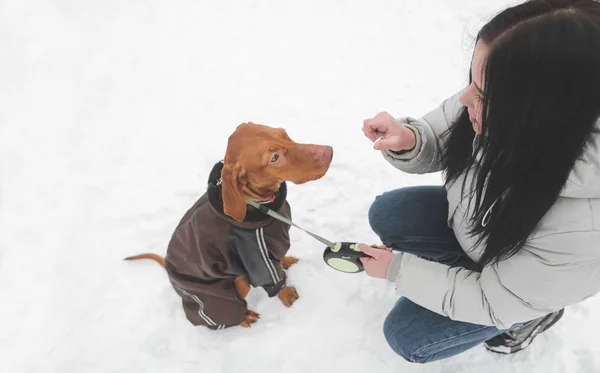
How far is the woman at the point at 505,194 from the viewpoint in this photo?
1156mm

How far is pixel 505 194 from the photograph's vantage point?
4.88 feet

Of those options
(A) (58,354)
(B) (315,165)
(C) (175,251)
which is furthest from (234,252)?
(A) (58,354)

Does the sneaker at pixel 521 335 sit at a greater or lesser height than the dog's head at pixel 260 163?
lesser

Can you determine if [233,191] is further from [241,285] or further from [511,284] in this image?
[511,284]

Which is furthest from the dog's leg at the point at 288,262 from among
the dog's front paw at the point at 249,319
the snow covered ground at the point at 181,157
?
the dog's front paw at the point at 249,319

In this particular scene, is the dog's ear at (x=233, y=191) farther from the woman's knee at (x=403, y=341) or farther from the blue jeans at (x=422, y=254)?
the woman's knee at (x=403, y=341)

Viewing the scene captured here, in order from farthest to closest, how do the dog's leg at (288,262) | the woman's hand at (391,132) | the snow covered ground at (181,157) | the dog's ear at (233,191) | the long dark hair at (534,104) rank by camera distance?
the dog's leg at (288,262) < the snow covered ground at (181,157) < the woman's hand at (391,132) < the dog's ear at (233,191) < the long dark hair at (534,104)

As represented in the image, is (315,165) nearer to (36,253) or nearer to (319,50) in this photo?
(36,253)

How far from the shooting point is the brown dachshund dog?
1.88 m

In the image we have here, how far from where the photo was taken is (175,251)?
7.03 ft

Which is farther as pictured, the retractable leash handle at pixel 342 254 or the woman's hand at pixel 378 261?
the retractable leash handle at pixel 342 254

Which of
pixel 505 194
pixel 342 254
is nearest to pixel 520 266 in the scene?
pixel 505 194

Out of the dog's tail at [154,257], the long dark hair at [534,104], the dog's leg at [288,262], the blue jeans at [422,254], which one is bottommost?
the dog's leg at [288,262]

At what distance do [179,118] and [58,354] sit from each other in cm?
202
